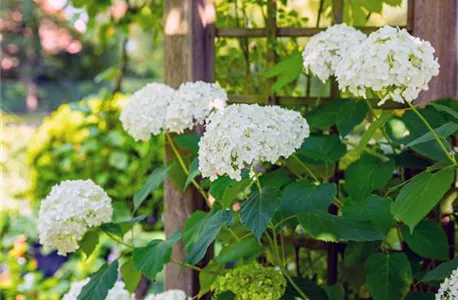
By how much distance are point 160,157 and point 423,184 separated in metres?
2.24

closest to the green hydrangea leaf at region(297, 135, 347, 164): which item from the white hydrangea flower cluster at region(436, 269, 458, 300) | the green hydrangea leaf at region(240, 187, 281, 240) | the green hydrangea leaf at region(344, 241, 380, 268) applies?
the green hydrangea leaf at region(344, 241, 380, 268)

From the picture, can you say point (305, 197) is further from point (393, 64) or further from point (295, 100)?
point (295, 100)

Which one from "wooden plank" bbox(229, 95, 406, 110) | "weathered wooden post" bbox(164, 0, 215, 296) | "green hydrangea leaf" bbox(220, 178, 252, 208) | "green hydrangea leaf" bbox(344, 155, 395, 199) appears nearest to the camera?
"green hydrangea leaf" bbox(220, 178, 252, 208)

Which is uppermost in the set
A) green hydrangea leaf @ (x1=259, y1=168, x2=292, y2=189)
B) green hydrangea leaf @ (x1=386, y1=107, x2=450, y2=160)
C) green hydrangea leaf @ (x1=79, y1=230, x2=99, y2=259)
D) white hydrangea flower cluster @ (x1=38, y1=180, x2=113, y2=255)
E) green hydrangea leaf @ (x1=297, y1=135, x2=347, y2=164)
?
green hydrangea leaf @ (x1=386, y1=107, x2=450, y2=160)

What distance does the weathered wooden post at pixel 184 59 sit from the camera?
2004mm

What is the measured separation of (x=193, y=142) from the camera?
1766 mm

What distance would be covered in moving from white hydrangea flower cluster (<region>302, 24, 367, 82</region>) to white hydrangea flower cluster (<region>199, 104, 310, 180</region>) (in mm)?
372

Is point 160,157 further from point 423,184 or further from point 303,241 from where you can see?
point 423,184

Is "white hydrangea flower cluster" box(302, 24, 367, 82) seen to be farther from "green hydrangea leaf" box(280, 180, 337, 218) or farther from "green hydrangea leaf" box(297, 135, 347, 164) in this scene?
"green hydrangea leaf" box(280, 180, 337, 218)

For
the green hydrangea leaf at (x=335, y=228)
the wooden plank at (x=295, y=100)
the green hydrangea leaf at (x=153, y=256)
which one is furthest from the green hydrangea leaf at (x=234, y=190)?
the wooden plank at (x=295, y=100)

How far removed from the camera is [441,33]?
1.77 meters

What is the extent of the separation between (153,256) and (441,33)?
35.4 inches

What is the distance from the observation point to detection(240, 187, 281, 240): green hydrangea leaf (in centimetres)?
127

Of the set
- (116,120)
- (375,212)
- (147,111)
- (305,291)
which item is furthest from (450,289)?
(116,120)
